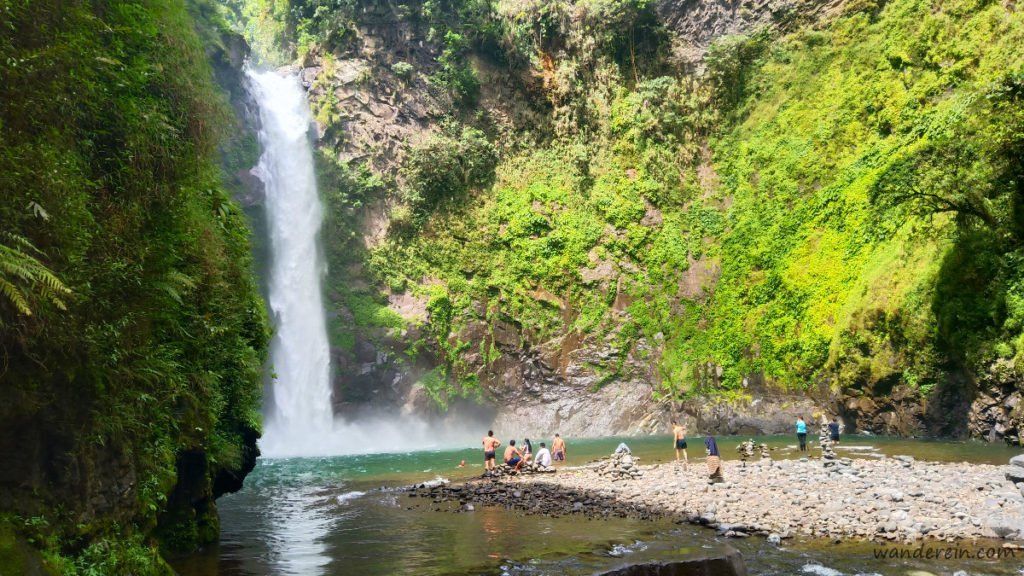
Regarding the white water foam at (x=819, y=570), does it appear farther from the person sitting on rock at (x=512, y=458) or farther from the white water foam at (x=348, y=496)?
the person sitting on rock at (x=512, y=458)

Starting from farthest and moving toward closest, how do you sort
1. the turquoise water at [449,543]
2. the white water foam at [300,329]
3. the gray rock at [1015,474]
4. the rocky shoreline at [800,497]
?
the white water foam at [300,329], the gray rock at [1015,474], the rocky shoreline at [800,497], the turquoise water at [449,543]

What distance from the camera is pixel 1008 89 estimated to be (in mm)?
18297

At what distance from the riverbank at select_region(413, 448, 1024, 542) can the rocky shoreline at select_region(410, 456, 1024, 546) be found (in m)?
0.02

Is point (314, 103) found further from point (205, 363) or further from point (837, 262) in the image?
point (205, 363)

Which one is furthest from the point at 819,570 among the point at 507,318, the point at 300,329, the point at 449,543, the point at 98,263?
the point at 300,329

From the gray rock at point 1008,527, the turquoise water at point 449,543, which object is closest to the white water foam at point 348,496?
the turquoise water at point 449,543

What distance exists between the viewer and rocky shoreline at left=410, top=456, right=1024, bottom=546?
1016 cm

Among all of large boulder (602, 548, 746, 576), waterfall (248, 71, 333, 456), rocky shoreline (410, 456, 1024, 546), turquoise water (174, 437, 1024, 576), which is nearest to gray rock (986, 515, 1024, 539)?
rocky shoreline (410, 456, 1024, 546)

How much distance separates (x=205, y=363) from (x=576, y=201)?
103 ft

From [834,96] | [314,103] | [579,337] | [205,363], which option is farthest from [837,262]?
[314,103]

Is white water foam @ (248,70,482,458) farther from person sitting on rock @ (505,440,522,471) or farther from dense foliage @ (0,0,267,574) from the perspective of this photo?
dense foliage @ (0,0,267,574)

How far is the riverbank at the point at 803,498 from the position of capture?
33.3ft

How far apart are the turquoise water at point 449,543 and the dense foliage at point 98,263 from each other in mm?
2258

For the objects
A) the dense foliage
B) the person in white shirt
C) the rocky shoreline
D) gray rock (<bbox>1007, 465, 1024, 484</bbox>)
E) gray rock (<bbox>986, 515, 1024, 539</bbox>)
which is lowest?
gray rock (<bbox>986, 515, 1024, 539</bbox>)
